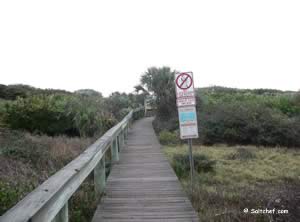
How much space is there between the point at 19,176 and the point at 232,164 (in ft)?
18.4

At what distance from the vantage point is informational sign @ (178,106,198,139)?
14.1 feet

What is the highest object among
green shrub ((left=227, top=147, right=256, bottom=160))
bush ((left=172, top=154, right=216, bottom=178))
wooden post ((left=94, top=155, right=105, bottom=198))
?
wooden post ((left=94, top=155, right=105, bottom=198))

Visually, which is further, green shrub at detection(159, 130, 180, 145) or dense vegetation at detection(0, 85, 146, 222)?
green shrub at detection(159, 130, 180, 145)

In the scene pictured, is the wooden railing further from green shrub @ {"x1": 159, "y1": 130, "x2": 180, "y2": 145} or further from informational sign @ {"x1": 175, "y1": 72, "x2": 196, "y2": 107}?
green shrub @ {"x1": 159, "y1": 130, "x2": 180, "y2": 145}

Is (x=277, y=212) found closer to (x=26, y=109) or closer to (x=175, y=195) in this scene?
(x=175, y=195)

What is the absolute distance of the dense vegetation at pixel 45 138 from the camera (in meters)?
3.23

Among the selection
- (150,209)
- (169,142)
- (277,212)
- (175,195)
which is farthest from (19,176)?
(169,142)

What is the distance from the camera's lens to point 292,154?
7.75 metres

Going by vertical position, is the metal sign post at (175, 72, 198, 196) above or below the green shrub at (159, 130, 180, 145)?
above

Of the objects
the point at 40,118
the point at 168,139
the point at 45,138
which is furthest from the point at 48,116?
the point at 168,139

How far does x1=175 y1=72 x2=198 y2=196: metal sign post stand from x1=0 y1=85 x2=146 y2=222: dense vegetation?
218 centimetres

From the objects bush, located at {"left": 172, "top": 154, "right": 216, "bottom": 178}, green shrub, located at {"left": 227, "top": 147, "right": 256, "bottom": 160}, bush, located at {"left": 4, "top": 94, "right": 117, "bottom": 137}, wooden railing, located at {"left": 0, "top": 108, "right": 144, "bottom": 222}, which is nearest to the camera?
wooden railing, located at {"left": 0, "top": 108, "right": 144, "bottom": 222}

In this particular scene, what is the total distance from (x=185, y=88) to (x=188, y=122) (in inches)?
28.3

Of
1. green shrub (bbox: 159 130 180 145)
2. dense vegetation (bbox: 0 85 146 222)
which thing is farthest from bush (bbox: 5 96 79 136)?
green shrub (bbox: 159 130 180 145)
